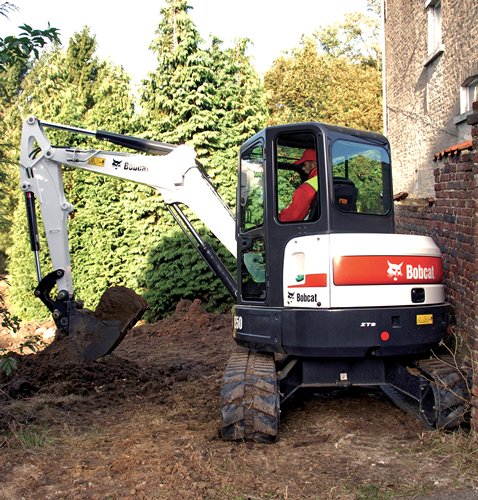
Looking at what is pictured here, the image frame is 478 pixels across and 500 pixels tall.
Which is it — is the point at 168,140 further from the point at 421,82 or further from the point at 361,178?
the point at 361,178

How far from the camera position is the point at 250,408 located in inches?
230

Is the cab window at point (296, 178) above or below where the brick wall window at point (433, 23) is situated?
below

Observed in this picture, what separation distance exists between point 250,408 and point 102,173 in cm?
386

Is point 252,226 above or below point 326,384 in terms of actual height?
above

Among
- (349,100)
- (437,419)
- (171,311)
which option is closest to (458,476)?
(437,419)

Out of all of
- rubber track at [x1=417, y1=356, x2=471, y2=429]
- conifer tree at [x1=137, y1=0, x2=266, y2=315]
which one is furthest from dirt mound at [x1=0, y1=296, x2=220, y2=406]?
conifer tree at [x1=137, y1=0, x2=266, y2=315]

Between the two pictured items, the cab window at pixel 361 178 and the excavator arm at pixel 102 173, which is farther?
the excavator arm at pixel 102 173

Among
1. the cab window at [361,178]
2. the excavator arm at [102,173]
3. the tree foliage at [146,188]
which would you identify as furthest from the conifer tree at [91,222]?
the cab window at [361,178]

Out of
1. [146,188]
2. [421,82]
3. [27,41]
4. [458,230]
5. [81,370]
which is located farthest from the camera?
[421,82]

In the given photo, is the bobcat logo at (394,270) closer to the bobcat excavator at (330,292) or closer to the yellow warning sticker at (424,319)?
the bobcat excavator at (330,292)

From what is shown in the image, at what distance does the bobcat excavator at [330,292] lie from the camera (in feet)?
19.4

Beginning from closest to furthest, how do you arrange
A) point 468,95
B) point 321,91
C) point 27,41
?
point 27,41
point 468,95
point 321,91

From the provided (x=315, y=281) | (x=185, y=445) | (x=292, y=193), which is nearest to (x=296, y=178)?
(x=292, y=193)

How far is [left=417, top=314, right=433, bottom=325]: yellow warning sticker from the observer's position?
6.20 metres
